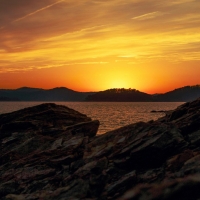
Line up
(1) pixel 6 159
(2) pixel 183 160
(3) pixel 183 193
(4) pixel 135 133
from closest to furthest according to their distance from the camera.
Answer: (3) pixel 183 193, (2) pixel 183 160, (4) pixel 135 133, (1) pixel 6 159

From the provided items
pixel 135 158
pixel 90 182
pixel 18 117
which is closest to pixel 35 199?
pixel 90 182

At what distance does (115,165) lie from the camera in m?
19.5

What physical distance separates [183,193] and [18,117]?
25.3 meters

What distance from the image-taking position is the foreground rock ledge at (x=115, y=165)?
16.5 m

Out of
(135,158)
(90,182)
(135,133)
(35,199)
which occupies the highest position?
(135,133)

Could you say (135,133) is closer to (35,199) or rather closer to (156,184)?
(156,184)

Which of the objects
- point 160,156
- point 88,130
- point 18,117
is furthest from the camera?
point 18,117

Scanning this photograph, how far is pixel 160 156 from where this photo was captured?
755 inches

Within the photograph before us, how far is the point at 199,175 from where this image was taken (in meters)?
15.7

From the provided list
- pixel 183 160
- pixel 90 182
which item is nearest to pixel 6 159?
pixel 90 182

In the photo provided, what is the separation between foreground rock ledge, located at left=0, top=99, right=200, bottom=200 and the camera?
1653 cm

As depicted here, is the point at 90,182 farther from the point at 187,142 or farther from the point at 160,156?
the point at 187,142

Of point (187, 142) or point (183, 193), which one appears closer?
point (183, 193)

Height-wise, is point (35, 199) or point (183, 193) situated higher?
point (183, 193)
